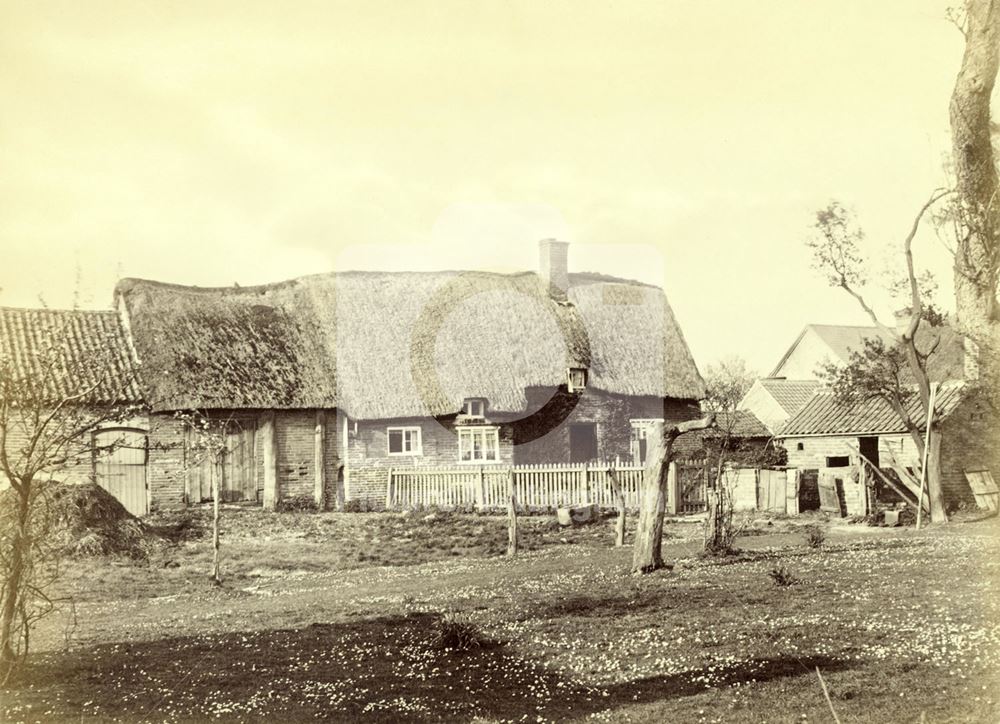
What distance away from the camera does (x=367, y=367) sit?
9.50 meters

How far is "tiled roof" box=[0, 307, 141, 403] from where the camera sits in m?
7.23

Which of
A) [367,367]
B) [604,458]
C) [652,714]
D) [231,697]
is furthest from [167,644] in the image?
[604,458]

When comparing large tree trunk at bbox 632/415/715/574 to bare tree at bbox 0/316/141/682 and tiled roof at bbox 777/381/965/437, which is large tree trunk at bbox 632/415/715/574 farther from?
tiled roof at bbox 777/381/965/437

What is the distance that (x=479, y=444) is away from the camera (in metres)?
11.5

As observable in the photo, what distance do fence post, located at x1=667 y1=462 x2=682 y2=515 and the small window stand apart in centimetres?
342

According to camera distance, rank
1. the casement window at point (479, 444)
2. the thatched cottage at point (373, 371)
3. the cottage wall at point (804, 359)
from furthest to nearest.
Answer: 1. the cottage wall at point (804, 359)
2. the casement window at point (479, 444)
3. the thatched cottage at point (373, 371)

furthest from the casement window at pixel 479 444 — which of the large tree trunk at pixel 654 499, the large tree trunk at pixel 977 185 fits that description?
the large tree trunk at pixel 977 185

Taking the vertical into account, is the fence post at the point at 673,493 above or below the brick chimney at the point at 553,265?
below

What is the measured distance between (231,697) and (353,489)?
355 centimetres

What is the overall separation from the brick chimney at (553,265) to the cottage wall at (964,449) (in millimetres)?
10078

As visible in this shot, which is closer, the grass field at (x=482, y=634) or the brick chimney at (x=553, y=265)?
the grass field at (x=482, y=634)

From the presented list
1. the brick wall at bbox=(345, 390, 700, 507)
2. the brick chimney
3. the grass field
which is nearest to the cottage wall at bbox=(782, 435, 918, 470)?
the brick wall at bbox=(345, 390, 700, 507)

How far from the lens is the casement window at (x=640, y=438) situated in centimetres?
1209

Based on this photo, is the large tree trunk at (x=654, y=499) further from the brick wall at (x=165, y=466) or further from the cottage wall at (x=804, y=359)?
the cottage wall at (x=804, y=359)
